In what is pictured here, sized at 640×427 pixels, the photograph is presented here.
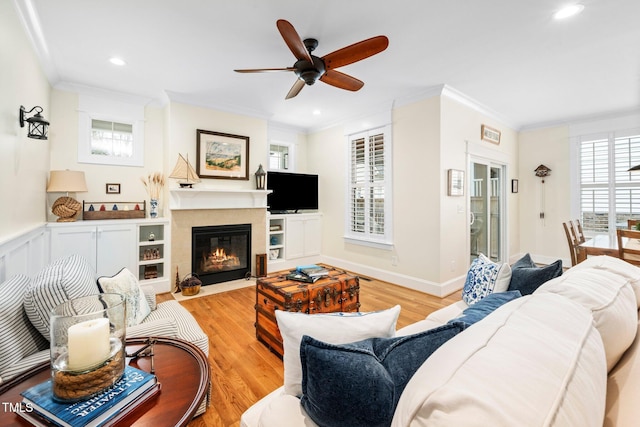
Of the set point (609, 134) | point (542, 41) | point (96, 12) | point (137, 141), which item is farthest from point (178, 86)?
point (609, 134)

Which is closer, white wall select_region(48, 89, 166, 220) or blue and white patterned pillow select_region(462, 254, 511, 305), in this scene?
blue and white patterned pillow select_region(462, 254, 511, 305)

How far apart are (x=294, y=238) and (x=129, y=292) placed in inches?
138

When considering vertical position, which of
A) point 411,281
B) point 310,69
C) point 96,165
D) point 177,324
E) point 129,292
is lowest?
point 411,281

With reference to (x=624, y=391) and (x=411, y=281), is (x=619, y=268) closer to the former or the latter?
(x=624, y=391)

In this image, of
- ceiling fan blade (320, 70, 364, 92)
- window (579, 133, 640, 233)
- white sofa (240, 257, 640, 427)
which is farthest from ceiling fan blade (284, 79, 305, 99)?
window (579, 133, 640, 233)

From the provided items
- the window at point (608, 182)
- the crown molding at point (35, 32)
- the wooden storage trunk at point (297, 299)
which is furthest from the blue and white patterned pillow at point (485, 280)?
the window at point (608, 182)

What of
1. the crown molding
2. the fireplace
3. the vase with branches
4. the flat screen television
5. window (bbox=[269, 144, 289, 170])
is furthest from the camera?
window (bbox=[269, 144, 289, 170])

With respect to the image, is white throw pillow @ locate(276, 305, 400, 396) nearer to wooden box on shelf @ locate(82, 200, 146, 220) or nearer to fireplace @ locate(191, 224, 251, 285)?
fireplace @ locate(191, 224, 251, 285)

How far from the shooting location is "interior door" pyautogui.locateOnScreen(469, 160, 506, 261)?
4.50 metres

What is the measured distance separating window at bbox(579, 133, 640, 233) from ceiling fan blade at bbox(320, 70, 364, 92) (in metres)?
4.84

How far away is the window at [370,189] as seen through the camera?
173 inches

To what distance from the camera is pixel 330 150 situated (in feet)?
17.7

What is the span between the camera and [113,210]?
12.4ft

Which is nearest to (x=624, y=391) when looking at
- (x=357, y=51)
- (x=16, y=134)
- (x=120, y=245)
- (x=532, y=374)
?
(x=532, y=374)
